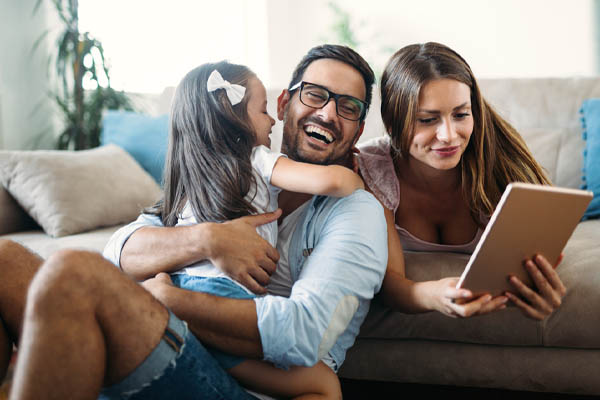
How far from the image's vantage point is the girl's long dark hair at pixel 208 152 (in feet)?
4.18

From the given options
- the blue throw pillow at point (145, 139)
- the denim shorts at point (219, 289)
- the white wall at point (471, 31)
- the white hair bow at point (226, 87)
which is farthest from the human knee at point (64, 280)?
the white wall at point (471, 31)

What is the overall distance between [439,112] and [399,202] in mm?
325

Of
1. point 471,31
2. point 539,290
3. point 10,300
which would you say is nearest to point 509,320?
point 539,290

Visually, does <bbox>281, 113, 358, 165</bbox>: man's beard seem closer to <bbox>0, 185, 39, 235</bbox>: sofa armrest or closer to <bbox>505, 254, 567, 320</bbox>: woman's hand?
<bbox>505, 254, 567, 320</bbox>: woman's hand

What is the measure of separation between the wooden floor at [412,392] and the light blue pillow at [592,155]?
869 mm

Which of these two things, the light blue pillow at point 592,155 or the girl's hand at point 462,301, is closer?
the girl's hand at point 462,301

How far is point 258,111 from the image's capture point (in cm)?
144

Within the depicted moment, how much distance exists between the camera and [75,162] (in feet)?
7.13

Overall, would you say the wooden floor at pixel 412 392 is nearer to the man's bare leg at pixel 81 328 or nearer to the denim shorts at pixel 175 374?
the denim shorts at pixel 175 374

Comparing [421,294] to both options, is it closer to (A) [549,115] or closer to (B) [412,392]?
(B) [412,392]

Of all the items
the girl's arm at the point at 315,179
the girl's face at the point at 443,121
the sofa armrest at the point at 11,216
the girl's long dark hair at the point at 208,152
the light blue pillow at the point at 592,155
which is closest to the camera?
the girl's arm at the point at 315,179

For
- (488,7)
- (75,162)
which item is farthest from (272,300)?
(488,7)

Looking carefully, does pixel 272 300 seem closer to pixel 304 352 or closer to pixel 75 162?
pixel 304 352

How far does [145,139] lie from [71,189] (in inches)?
19.4
